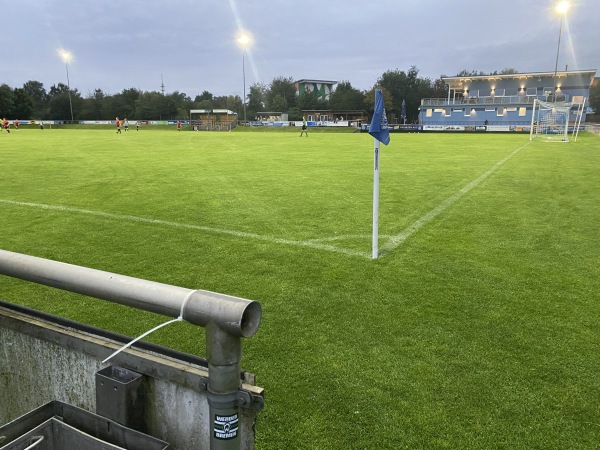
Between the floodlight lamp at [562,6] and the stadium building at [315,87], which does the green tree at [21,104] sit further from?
the floodlight lamp at [562,6]

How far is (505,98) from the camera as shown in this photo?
68.9 meters

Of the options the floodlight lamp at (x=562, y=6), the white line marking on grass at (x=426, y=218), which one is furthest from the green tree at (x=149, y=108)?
the white line marking on grass at (x=426, y=218)

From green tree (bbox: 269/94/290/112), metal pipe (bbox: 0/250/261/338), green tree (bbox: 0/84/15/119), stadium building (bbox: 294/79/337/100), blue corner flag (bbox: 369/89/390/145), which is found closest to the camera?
metal pipe (bbox: 0/250/261/338)

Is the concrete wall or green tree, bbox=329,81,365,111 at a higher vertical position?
green tree, bbox=329,81,365,111

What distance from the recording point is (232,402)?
159 cm

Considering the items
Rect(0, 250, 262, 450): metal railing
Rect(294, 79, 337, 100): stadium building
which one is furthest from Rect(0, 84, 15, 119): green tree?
Rect(0, 250, 262, 450): metal railing

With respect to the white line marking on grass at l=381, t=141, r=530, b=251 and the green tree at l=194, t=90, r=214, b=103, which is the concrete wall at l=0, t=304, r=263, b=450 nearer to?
the white line marking on grass at l=381, t=141, r=530, b=251

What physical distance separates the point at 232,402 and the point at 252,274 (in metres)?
4.09

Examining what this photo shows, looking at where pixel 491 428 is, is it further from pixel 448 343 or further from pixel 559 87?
pixel 559 87

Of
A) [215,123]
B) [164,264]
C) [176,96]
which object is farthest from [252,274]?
[176,96]

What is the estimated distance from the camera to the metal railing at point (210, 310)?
1483mm

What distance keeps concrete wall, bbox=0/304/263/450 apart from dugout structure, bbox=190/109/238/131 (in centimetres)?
6611

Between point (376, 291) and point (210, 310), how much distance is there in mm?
3833

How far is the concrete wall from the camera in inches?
72.7
